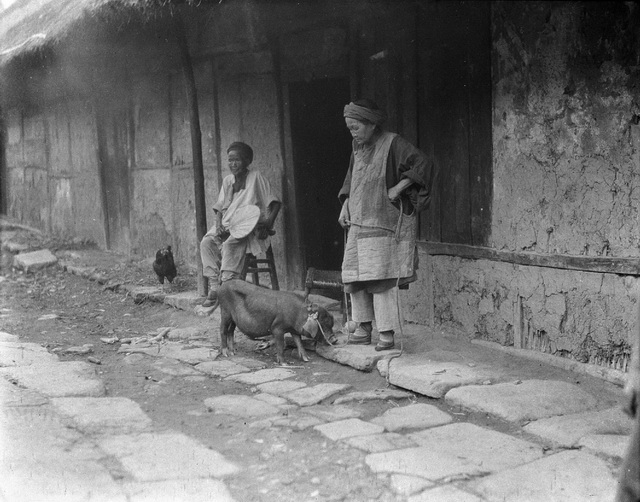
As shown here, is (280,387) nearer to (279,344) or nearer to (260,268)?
(279,344)

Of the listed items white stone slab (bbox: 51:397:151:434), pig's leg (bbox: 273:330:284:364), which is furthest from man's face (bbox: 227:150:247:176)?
white stone slab (bbox: 51:397:151:434)

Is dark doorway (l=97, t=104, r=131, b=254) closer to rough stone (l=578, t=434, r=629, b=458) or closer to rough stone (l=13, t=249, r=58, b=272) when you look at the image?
rough stone (l=13, t=249, r=58, b=272)

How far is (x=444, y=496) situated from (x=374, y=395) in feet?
5.47

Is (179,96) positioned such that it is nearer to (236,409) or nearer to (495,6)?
(495,6)

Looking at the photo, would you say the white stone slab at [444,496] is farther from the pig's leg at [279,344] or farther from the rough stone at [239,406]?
the pig's leg at [279,344]

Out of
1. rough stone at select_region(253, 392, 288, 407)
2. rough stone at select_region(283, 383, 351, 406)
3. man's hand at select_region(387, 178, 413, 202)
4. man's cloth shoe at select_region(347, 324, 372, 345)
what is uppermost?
man's hand at select_region(387, 178, 413, 202)

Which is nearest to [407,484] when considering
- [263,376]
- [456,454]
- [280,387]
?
[456,454]

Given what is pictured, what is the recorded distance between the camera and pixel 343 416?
4.62 metres

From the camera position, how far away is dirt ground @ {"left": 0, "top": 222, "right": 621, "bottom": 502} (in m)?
3.67

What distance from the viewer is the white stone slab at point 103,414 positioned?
14.5 ft

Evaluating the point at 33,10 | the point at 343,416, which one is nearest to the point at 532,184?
the point at 343,416

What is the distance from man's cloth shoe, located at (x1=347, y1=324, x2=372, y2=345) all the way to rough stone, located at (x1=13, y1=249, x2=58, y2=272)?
21.5ft

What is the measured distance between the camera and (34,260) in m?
11.4

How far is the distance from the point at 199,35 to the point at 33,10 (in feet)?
20.5
